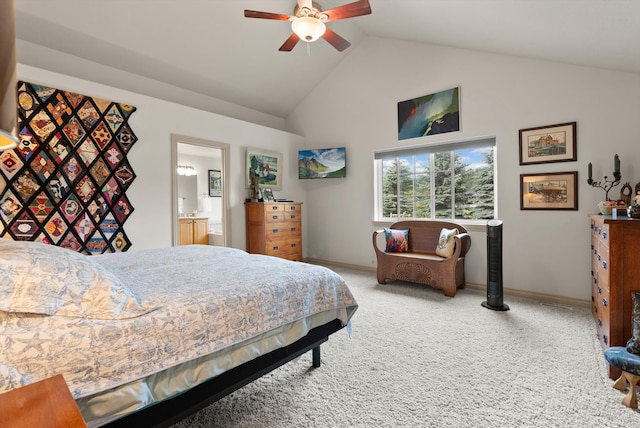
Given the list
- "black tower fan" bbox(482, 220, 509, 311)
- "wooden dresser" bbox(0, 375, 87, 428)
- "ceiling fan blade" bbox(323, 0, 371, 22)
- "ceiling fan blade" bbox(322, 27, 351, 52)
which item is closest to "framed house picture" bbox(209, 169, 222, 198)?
"ceiling fan blade" bbox(322, 27, 351, 52)

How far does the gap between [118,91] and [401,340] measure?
3854 millimetres

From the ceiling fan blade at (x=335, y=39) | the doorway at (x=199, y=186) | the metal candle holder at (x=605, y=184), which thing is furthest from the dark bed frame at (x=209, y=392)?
the doorway at (x=199, y=186)

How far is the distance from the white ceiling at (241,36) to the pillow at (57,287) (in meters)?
3.09

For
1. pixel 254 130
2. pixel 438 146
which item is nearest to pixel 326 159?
pixel 254 130

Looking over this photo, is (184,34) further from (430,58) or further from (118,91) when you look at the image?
(430,58)

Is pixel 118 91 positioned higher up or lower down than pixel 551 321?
higher up

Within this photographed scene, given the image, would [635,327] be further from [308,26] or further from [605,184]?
[308,26]

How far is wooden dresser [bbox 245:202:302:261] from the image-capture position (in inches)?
181

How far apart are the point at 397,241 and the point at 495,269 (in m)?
1.26

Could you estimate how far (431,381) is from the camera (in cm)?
184

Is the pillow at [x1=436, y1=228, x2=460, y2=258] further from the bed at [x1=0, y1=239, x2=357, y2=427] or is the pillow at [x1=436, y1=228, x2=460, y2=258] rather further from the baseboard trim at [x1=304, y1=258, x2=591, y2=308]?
the bed at [x1=0, y1=239, x2=357, y2=427]

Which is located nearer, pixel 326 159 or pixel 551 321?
pixel 551 321

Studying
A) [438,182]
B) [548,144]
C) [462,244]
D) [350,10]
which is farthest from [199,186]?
[548,144]

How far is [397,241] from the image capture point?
4.07 metres
